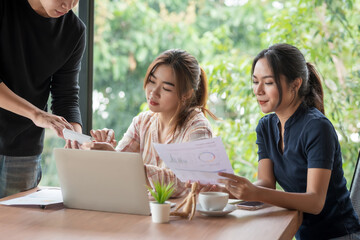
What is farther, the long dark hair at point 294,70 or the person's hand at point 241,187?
the long dark hair at point 294,70

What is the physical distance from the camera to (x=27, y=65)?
6.29 feet

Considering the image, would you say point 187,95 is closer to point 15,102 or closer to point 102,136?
point 102,136

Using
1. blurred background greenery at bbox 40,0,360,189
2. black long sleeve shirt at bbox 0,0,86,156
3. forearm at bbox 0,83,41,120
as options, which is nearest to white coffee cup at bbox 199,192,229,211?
forearm at bbox 0,83,41,120

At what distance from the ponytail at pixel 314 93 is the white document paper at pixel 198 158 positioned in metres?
0.56

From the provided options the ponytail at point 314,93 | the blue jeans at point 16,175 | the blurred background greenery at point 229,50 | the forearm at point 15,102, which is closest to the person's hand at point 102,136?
the forearm at point 15,102

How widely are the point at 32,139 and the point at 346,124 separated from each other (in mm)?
1871

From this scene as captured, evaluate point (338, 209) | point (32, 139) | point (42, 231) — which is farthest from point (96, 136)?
point (338, 209)

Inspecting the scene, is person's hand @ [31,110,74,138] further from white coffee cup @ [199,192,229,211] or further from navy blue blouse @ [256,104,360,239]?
navy blue blouse @ [256,104,360,239]

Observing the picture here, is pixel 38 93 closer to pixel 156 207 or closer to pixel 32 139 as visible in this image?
pixel 32 139

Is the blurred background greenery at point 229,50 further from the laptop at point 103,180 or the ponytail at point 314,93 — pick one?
the laptop at point 103,180

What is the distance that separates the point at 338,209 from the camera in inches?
66.6

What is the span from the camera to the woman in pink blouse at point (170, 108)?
1.92m

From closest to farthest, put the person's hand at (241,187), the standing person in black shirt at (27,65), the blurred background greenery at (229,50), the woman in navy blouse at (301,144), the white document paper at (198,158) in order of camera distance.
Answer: the white document paper at (198,158) → the person's hand at (241,187) → the woman in navy blouse at (301,144) → the standing person in black shirt at (27,65) → the blurred background greenery at (229,50)

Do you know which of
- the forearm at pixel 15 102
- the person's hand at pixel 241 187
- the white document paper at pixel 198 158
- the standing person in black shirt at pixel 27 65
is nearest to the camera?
the white document paper at pixel 198 158
